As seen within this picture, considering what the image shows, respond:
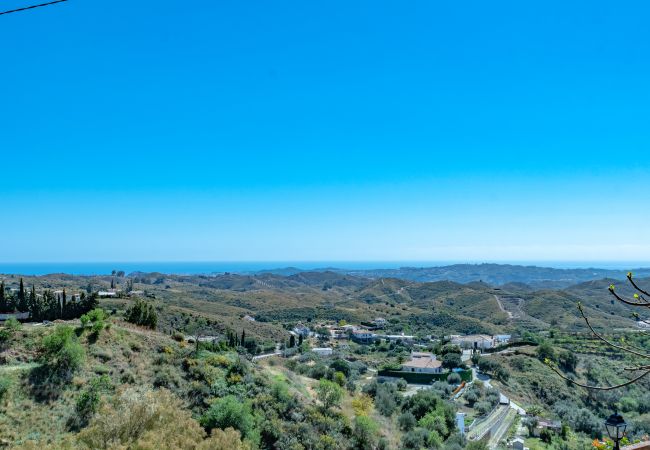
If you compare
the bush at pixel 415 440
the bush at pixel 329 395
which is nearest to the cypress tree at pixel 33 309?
the bush at pixel 329 395

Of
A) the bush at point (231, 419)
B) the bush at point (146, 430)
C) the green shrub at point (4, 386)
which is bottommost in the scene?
the bush at point (231, 419)

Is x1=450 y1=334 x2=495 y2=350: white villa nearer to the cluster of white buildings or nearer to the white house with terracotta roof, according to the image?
the cluster of white buildings

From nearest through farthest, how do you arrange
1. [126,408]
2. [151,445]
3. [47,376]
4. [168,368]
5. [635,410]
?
[151,445] < [126,408] < [47,376] < [168,368] < [635,410]

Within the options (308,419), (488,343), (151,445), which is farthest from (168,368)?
(488,343)

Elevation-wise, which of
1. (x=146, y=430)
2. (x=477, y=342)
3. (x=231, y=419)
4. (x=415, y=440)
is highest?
→ (x=146, y=430)

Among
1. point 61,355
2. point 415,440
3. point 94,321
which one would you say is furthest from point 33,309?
point 415,440

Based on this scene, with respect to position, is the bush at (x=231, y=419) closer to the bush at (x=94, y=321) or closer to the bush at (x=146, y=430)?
the bush at (x=146, y=430)

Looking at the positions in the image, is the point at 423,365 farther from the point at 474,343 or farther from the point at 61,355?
the point at 61,355

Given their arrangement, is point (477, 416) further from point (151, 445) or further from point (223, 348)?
point (151, 445)
